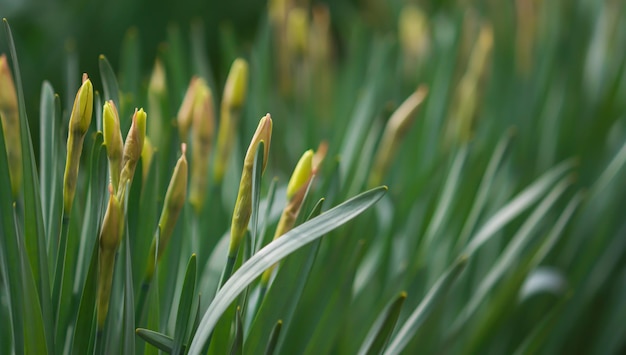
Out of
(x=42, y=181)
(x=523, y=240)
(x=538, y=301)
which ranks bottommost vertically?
(x=538, y=301)

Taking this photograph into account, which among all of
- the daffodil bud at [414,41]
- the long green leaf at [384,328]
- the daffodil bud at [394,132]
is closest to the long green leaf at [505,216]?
Answer: the daffodil bud at [394,132]

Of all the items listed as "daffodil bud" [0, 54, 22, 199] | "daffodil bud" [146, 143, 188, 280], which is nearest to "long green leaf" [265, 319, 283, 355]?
"daffodil bud" [146, 143, 188, 280]

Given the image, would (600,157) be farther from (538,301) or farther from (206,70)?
(206,70)

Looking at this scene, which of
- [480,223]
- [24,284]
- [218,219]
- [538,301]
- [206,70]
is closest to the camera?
[24,284]

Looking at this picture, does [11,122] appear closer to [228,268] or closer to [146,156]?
[146,156]

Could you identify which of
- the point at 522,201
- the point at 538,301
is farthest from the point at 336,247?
the point at 538,301

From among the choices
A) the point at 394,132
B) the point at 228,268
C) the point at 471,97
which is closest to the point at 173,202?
the point at 228,268

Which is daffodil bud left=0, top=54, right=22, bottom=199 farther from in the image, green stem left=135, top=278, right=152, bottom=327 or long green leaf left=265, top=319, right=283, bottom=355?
long green leaf left=265, top=319, right=283, bottom=355
